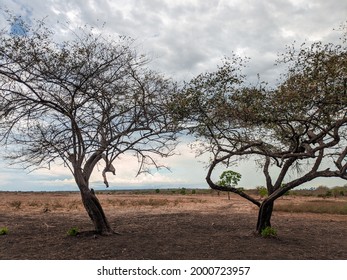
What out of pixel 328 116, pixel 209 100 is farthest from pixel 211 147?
pixel 328 116

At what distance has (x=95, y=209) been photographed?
13055 millimetres

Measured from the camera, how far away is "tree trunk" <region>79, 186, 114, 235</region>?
1289cm

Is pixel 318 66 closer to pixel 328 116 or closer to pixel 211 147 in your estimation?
pixel 328 116

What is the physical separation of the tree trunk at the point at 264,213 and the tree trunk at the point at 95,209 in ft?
17.4

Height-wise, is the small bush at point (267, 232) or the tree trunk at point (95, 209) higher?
the tree trunk at point (95, 209)

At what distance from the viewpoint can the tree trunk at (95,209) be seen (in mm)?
12891

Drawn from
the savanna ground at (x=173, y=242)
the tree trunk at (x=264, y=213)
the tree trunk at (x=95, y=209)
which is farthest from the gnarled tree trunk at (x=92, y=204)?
the tree trunk at (x=264, y=213)

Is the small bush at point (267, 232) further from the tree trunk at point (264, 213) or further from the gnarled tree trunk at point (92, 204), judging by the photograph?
the gnarled tree trunk at point (92, 204)

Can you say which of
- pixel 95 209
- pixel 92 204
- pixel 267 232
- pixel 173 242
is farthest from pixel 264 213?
pixel 92 204

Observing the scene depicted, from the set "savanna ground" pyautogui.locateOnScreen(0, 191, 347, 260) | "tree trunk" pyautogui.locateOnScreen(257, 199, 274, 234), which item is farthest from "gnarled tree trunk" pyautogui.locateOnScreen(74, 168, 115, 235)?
"tree trunk" pyautogui.locateOnScreen(257, 199, 274, 234)

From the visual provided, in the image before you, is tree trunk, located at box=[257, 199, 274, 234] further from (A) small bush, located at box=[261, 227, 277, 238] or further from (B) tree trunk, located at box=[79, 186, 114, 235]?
(B) tree trunk, located at box=[79, 186, 114, 235]

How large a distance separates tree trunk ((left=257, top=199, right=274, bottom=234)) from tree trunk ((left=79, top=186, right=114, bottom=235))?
17.4ft

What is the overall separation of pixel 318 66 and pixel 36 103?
9.03 meters

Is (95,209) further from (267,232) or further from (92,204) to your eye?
(267,232)
